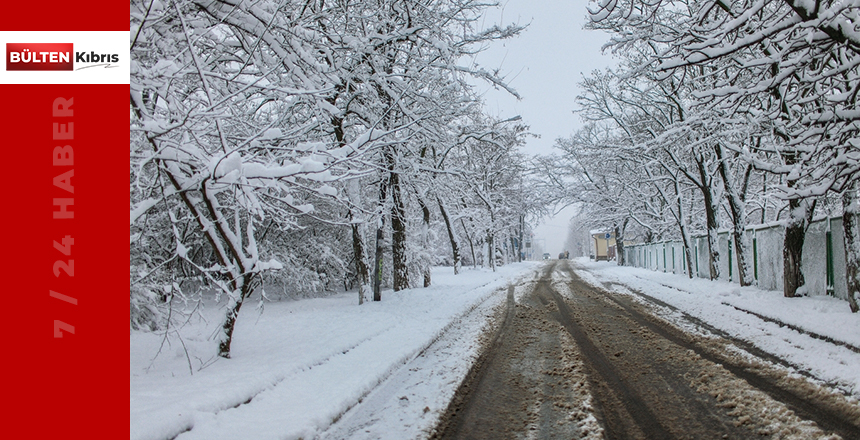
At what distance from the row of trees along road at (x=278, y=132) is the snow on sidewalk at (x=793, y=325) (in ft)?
18.0

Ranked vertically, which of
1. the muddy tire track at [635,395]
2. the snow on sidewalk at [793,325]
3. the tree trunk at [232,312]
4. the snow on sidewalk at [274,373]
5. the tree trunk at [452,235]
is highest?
the tree trunk at [452,235]

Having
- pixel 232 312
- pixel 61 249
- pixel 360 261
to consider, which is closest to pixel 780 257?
pixel 360 261

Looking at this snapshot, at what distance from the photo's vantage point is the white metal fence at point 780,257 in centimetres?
945

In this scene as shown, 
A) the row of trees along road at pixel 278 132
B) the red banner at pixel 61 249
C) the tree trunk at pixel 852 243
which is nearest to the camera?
the red banner at pixel 61 249

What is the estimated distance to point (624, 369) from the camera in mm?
5062

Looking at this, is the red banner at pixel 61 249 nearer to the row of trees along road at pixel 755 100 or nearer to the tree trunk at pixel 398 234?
the row of trees along road at pixel 755 100

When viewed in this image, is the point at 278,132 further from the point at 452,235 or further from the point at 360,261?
the point at 452,235

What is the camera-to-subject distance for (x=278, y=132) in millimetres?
4574

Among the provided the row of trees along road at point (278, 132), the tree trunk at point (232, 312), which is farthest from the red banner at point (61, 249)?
the tree trunk at point (232, 312)

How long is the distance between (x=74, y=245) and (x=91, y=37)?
1.69 metres

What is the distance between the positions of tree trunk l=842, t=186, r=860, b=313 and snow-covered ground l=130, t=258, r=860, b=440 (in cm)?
35

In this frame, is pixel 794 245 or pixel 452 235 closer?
pixel 794 245

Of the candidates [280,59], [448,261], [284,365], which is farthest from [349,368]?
[448,261]

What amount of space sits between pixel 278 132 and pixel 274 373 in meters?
2.72
